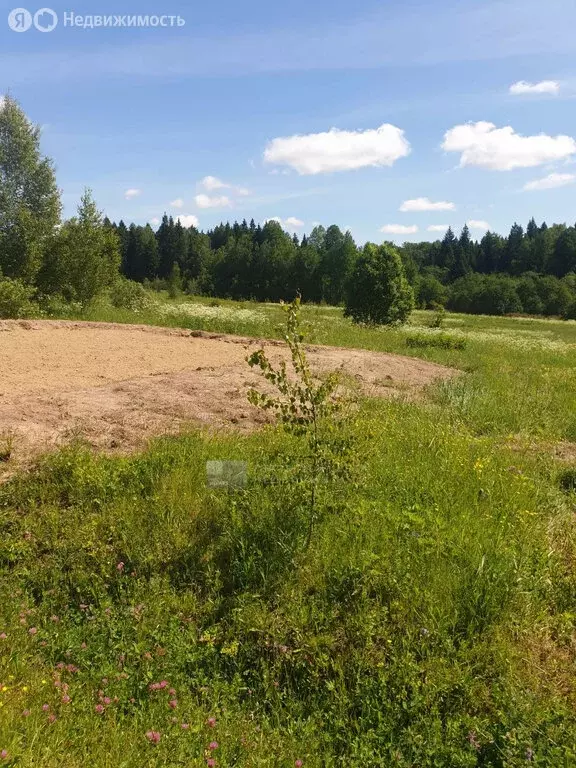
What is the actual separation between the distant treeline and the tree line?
0.68ft

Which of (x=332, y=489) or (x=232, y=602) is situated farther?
(x=332, y=489)

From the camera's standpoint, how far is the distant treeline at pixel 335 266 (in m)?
84.1

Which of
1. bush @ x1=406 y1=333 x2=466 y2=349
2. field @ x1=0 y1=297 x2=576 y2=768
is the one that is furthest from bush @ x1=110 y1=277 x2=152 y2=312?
field @ x1=0 y1=297 x2=576 y2=768

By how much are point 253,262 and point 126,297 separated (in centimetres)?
7040

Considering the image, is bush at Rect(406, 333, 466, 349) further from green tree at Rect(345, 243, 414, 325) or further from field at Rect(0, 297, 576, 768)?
green tree at Rect(345, 243, 414, 325)

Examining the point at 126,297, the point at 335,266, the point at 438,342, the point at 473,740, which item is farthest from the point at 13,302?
the point at 335,266

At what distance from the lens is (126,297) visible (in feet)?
87.5

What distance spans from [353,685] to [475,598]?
3.18ft

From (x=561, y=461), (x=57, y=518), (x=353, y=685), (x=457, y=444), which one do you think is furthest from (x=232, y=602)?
(x=561, y=461)

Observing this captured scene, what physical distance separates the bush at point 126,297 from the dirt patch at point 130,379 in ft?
32.7

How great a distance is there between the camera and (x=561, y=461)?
262 inches

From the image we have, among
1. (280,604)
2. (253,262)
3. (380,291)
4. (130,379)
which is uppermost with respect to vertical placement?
(253,262)

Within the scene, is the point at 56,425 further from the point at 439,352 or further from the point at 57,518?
the point at 439,352

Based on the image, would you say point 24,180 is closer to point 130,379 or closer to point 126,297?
point 126,297
